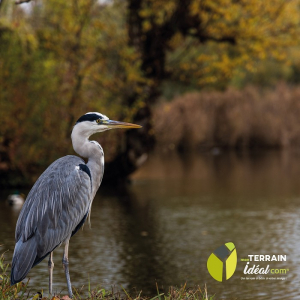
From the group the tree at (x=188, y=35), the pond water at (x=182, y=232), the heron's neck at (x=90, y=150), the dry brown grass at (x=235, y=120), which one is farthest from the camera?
the dry brown grass at (x=235, y=120)

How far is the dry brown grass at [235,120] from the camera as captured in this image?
3306 centimetres

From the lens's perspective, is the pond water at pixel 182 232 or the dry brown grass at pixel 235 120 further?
the dry brown grass at pixel 235 120

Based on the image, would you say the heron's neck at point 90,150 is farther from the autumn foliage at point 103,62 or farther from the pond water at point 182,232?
the autumn foliage at point 103,62

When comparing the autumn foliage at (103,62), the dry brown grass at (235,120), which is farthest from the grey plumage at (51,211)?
the dry brown grass at (235,120)

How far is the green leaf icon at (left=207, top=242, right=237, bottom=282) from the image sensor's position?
394 inches

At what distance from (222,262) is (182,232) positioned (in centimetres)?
218

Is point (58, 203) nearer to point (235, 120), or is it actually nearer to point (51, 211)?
point (51, 211)

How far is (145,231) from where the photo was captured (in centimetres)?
1327

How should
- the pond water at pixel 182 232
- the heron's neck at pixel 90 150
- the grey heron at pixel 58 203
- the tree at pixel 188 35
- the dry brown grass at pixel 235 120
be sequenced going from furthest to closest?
the dry brown grass at pixel 235 120
the tree at pixel 188 35
the pond water at pixel 182 232
the heron's neck at pixel 90 150
the grey heron at pixel 58 203

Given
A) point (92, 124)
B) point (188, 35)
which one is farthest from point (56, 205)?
point (188, 35)

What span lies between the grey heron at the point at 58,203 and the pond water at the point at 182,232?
1876 mm

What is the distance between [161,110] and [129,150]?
42.2 ft

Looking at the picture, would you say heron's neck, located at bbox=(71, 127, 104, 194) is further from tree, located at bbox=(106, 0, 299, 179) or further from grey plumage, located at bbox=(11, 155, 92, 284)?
tree, located at bbox=(106, 0, 299, 179)

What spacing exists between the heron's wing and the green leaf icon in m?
3.30
